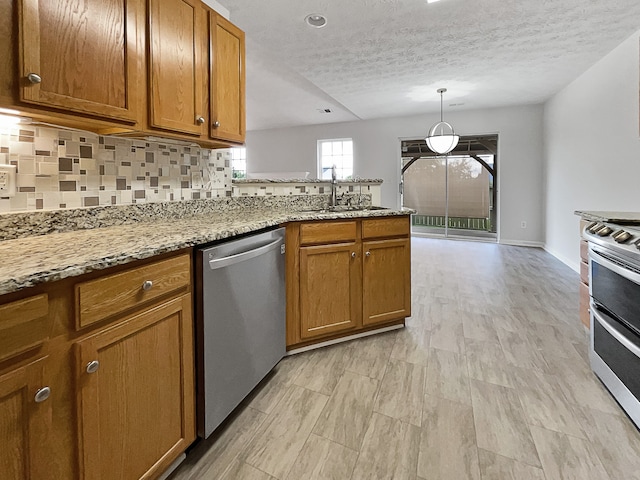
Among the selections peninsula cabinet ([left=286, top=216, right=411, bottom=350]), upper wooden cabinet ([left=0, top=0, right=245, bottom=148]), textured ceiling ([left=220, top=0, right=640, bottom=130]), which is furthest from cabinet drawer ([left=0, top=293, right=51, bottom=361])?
textured ceiling ([left=220, top=0, right=640, bottom=130])

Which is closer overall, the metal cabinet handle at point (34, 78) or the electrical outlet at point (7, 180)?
the metal cabinet handle at point (34, 78)

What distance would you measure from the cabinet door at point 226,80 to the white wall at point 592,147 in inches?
140

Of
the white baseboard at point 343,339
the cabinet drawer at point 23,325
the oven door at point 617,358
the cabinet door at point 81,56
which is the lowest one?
the white baseboard at point 343,339

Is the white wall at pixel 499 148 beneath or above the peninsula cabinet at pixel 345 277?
above

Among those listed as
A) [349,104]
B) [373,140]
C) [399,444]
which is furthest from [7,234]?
[373,140]

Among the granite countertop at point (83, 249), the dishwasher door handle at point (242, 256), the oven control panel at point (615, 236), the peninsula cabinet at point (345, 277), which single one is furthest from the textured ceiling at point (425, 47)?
the granite countertop at point (83, 249)

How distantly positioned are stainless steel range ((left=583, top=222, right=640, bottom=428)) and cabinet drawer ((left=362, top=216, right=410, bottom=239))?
1.07m

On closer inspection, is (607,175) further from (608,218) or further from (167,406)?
(167,406)

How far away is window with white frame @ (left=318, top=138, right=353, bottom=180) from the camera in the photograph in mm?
7863

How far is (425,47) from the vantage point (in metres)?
3.67

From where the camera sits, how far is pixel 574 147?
4.66 metres

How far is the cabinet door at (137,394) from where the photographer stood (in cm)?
92

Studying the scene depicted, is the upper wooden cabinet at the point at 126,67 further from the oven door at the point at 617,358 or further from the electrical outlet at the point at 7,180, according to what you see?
the oven door at the point at 617,358

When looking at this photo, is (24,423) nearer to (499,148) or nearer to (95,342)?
(95,342)
